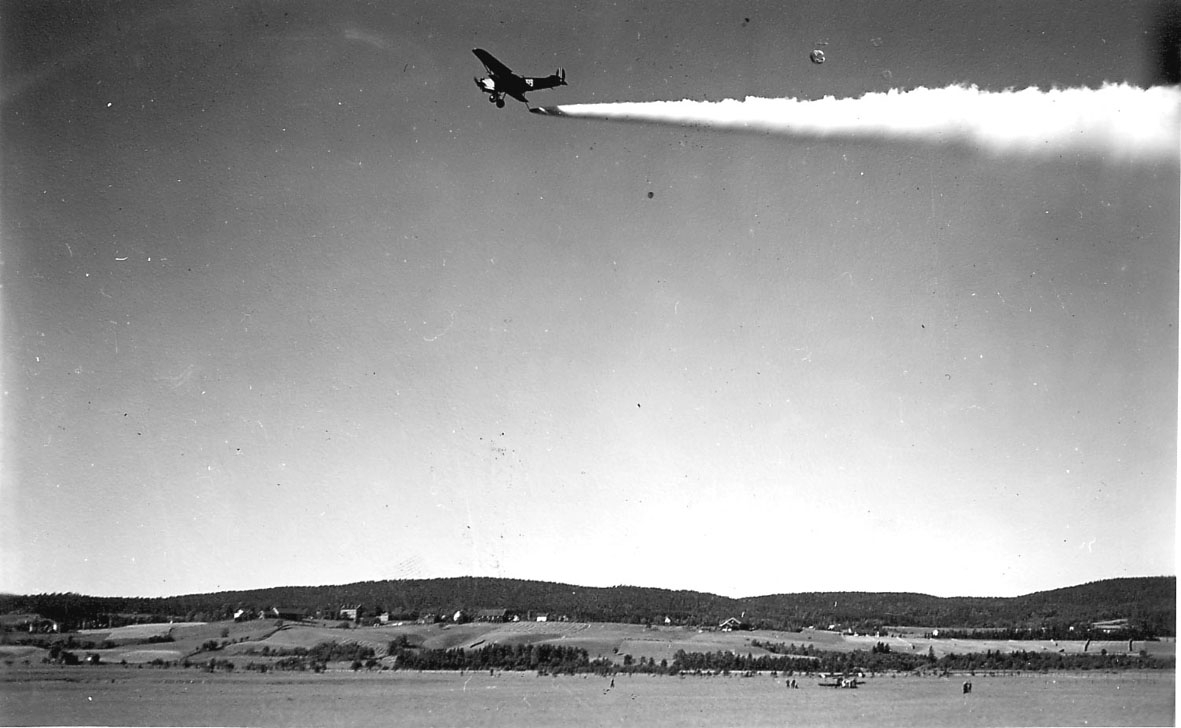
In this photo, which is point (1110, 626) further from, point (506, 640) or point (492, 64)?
point (492, 64)

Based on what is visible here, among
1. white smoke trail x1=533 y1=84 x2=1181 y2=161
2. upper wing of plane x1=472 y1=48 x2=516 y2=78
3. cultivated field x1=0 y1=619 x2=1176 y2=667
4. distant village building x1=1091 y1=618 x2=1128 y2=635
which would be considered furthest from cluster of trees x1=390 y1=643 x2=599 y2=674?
upper wing of plane x1=472 y1=48 x2=516 y2=78

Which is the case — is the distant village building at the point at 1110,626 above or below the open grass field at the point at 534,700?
above

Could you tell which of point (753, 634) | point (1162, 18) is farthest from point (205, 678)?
point (1162, 18)

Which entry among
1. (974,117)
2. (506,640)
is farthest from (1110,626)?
(506,640)

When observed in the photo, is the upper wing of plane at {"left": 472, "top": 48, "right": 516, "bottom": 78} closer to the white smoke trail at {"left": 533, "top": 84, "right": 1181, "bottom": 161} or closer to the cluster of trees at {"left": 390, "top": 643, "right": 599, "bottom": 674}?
the white smoke trail at {"left": 533, "top": 84, "right": 1181, "bottom": 161}

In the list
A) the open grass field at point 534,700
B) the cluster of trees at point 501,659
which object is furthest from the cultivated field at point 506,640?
the open grass field at point 534,700

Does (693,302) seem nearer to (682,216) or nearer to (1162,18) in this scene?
(682,216)

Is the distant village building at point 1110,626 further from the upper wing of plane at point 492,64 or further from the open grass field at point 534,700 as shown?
the upper wing of plane at point 492,64
